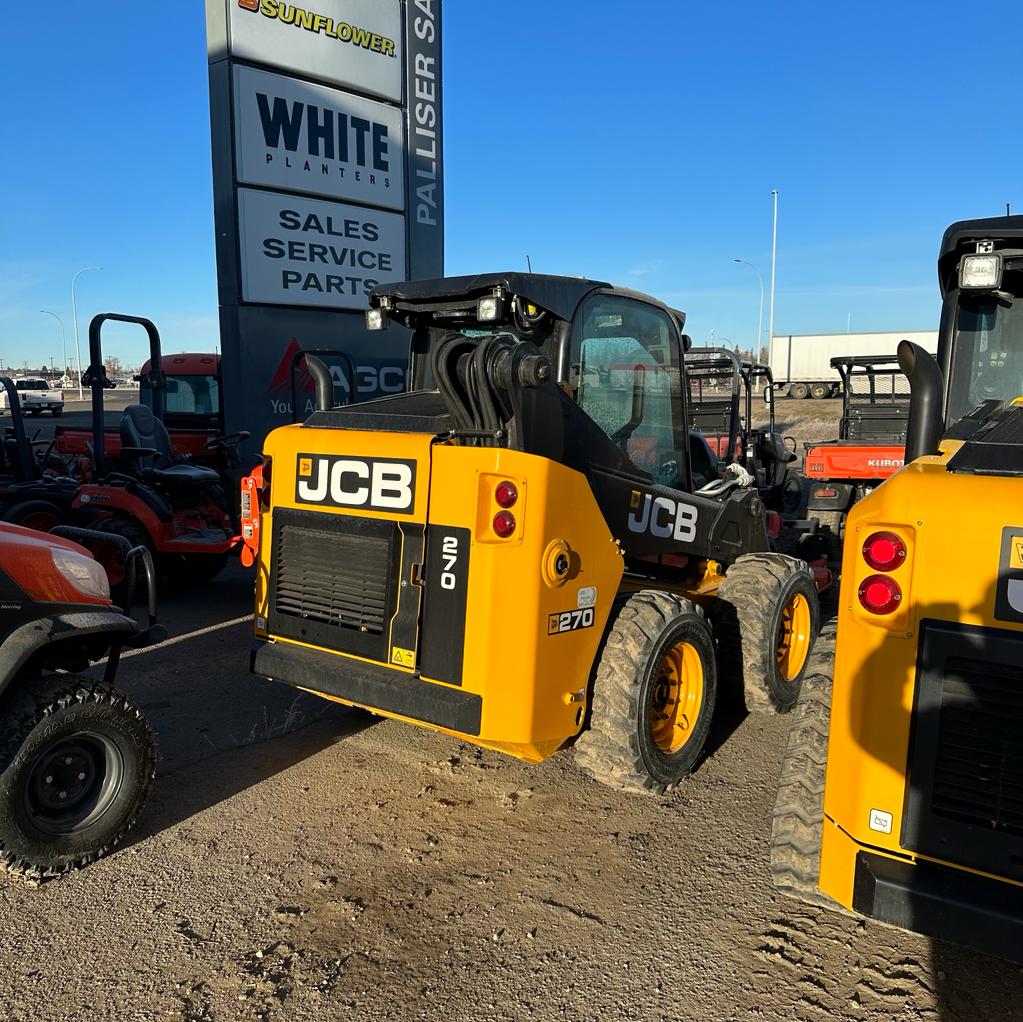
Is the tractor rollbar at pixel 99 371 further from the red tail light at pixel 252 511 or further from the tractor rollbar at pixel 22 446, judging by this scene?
the red tail light at pixel 252 511

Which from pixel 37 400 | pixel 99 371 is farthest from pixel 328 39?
pixel 37 400

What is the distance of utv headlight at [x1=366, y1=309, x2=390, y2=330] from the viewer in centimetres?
450

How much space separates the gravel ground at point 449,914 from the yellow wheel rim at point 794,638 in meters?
0.95

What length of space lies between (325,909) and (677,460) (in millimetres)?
2964

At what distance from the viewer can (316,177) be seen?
10148mm

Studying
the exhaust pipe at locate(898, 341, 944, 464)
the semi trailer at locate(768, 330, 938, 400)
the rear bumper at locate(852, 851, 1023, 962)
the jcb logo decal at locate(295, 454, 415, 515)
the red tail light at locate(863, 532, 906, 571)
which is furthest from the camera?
the semi trailer at locate(768, 330, 938, 400)

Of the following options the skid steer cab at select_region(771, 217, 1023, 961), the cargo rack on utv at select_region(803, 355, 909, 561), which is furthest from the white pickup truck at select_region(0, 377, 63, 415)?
the skid steer cab at select_region(771, 217, 1023, 961)

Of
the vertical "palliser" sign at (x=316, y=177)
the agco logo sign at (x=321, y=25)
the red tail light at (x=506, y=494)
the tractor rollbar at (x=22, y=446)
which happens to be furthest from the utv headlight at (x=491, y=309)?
the agco logo sign at (x=321, y=25)

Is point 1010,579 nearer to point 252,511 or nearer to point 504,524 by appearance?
point 504,524

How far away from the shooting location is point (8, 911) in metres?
3.10

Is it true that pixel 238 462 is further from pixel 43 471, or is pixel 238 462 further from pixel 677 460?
pixel 677 460

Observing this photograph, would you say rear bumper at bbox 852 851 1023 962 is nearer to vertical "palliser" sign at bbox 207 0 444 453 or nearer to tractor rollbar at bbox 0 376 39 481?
vertical "palliser" sign at bbox 207 0 444 453

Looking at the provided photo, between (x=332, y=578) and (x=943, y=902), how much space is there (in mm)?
2705

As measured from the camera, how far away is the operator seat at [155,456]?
323 inches
